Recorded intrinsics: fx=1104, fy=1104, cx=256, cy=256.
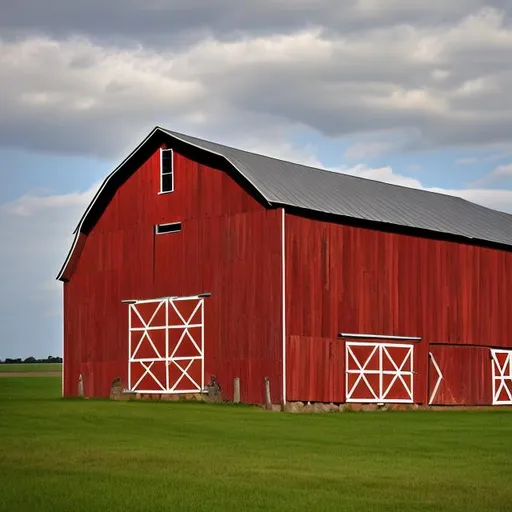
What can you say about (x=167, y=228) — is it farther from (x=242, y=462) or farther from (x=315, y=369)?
(x=242, y=462)

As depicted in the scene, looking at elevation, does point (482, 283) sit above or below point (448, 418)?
above

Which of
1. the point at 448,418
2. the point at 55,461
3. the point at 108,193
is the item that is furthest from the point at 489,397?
the point at 55,461

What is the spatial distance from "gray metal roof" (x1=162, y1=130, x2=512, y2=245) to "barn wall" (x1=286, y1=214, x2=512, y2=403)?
0.59m

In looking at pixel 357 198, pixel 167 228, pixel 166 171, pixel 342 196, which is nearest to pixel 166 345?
pixel 167 228

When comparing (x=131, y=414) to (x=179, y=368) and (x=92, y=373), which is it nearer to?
(x=179, y=368)

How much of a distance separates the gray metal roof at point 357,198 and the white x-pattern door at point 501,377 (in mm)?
4444

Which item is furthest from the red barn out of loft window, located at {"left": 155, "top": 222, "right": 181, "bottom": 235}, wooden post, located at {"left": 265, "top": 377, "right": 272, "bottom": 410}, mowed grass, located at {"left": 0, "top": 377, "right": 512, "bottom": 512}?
mowed grass, located at {"left": 0, "top": 377, "right": 512, "bottom": 512}

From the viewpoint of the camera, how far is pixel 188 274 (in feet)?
122

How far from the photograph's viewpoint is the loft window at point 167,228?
125 ft

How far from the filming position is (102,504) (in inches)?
540

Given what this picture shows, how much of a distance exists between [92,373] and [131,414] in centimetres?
1166

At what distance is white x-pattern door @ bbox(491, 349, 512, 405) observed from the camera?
140 ft

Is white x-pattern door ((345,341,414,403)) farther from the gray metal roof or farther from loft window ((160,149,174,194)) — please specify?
loft window ((160,149,174,194))

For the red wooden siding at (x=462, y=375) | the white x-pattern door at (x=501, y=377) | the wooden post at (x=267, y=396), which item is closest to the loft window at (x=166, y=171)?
the wooden post at (x=267, y=396)
